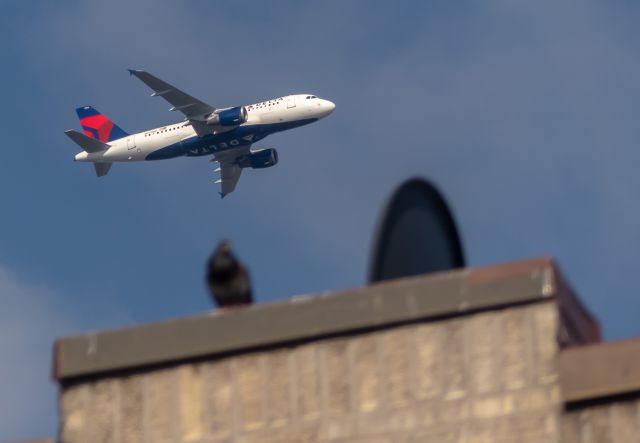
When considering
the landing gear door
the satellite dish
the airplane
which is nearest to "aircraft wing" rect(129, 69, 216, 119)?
the airplane

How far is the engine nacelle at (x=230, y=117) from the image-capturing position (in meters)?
97.3

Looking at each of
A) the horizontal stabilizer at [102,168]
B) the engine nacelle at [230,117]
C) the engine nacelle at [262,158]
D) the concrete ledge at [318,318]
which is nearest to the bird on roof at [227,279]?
the concrete ledge at [318,318]

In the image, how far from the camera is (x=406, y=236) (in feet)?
55.9

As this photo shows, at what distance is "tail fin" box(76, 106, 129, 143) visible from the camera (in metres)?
110

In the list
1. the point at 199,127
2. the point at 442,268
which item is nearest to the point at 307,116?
the point at 199,127

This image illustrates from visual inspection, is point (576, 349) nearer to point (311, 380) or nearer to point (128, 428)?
point (311, 380)

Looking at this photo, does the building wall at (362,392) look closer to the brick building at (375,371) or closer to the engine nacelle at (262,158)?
the brick building at (375,371)

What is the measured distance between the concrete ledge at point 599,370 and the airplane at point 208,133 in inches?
3156

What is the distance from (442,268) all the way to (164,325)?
367 cm

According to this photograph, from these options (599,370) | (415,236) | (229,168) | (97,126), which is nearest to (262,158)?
(229,168)

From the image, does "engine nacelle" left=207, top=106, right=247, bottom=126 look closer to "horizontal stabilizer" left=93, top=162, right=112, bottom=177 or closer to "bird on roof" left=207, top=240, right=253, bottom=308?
"horizontal stabilizer" left=93, top=162, right=112, bottom=177

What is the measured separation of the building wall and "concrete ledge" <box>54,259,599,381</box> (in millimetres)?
125

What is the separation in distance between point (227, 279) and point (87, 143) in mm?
88479

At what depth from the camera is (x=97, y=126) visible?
11425 cm
